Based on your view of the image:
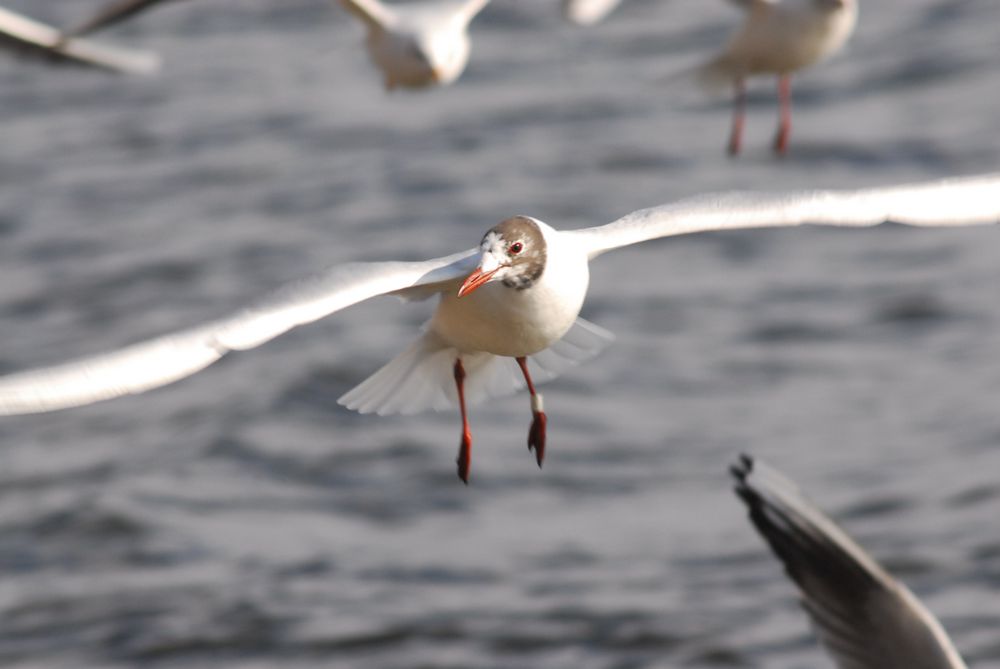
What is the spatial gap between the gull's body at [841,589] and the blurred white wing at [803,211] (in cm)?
217

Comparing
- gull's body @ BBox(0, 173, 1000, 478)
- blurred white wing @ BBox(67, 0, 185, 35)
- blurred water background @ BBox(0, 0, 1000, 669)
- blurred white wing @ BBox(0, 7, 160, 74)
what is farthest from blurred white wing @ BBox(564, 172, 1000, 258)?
blurred white wing @ BBox(0, 7, 160, 74)

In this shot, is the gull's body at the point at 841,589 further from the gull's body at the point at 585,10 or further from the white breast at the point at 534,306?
the gull's body at the point at 585,10

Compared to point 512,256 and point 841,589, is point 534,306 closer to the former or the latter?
point 512,256

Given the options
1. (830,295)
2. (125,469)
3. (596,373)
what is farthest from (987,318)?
(125,469)

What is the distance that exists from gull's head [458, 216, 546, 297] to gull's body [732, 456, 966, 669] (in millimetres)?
2858

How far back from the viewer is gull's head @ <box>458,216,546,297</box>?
18.0 ft

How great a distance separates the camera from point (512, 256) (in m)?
5.51

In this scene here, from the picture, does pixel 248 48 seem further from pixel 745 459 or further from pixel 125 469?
pixel 745 459

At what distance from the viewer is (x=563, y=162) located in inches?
685

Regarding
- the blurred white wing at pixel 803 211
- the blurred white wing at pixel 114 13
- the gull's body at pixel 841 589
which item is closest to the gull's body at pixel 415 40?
the blurred white wing at pixel 114 13

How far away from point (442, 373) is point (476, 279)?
1329 millimetres

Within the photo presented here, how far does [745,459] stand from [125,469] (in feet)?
18.7

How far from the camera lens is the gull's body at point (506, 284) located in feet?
16.5

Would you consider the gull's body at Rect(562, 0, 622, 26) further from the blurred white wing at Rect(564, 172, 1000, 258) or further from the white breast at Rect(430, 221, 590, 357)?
the white breast at Rect(430, 221, 590, 357)
